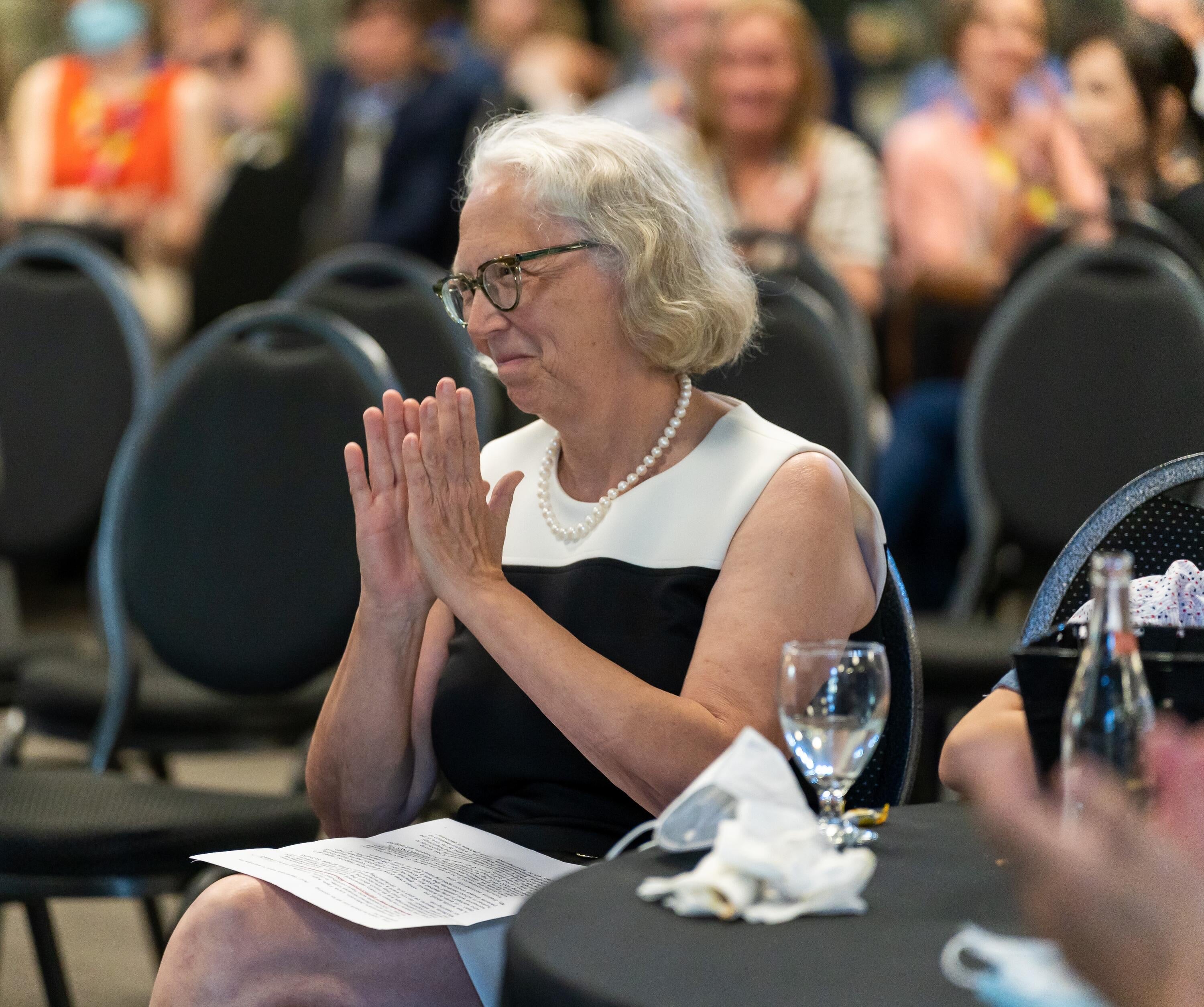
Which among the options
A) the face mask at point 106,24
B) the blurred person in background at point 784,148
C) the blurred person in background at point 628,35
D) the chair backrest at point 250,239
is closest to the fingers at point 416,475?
the blurred person in background at point 784,148

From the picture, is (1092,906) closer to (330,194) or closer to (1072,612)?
(1072,612)

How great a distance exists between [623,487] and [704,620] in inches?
7.9

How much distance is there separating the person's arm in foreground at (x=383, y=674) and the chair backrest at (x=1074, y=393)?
1.46 metres

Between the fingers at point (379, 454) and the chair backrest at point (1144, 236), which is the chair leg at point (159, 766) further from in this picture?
the chair backrest at point (1144, 236)

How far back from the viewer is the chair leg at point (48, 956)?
Answer: 6.66 feet

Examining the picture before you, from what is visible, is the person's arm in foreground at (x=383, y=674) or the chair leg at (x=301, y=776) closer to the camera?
the person's arm in foreground at (x=383, y=674)


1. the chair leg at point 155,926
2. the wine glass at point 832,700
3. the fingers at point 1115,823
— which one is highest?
the fingers at point 1115,823

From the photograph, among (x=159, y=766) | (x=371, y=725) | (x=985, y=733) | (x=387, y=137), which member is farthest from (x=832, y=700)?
(x=387, y=137)

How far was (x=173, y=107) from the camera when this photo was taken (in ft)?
16.5

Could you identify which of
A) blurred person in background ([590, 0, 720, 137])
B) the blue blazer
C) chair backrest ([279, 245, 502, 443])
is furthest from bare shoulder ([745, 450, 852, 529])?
the blue blazer

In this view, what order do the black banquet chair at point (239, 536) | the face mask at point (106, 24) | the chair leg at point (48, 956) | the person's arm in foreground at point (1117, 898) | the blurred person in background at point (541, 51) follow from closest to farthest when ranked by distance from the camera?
the person's arm in foreground at point (1117, 898)
the chair leg at point (48, 956)
the black banquet chair at point (239, 536)
the face mask at point (106, 24)
the blurred person in background at point (541, 51)

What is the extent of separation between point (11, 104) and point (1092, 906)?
18.3 feet

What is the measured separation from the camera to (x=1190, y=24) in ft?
5.79

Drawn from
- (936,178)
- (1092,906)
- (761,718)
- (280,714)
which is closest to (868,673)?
(761,718)
